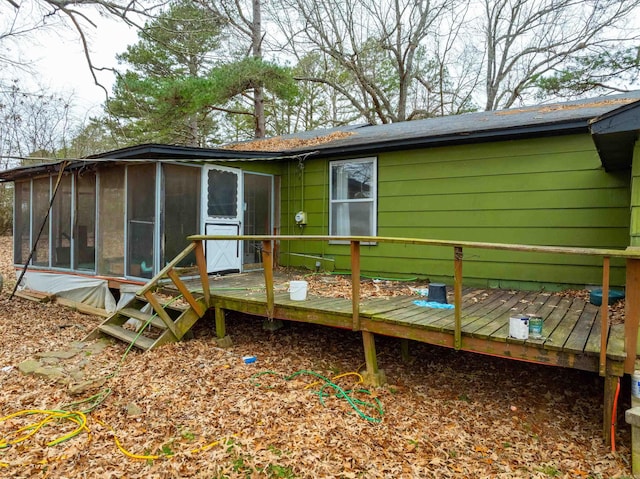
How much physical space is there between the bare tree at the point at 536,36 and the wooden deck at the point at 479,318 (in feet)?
39.8

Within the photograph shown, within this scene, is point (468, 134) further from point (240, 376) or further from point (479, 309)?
point (240, 376)

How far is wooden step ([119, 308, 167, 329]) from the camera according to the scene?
15.2 ft

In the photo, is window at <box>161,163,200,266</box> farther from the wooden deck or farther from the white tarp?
the white tarp

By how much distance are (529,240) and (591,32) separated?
483 inches

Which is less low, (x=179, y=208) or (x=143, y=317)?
(x=179, y=208)

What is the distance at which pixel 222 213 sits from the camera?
247 inches

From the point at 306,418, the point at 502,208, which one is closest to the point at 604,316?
the point at 306,418

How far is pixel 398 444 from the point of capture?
280 centimetres

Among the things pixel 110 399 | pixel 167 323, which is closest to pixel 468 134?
pixel 167 323

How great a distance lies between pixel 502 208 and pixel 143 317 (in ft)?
15.7

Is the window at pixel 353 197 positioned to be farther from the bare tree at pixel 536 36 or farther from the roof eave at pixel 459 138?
the bare tree at pixel 536 36

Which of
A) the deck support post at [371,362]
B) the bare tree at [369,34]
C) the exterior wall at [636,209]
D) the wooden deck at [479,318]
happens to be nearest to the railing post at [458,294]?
the wooden deck at [479,318]

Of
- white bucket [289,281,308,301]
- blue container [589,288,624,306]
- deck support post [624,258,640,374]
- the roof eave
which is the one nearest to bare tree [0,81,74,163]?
the roof eave

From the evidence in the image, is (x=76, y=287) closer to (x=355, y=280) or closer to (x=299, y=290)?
(x=299, y=290)
